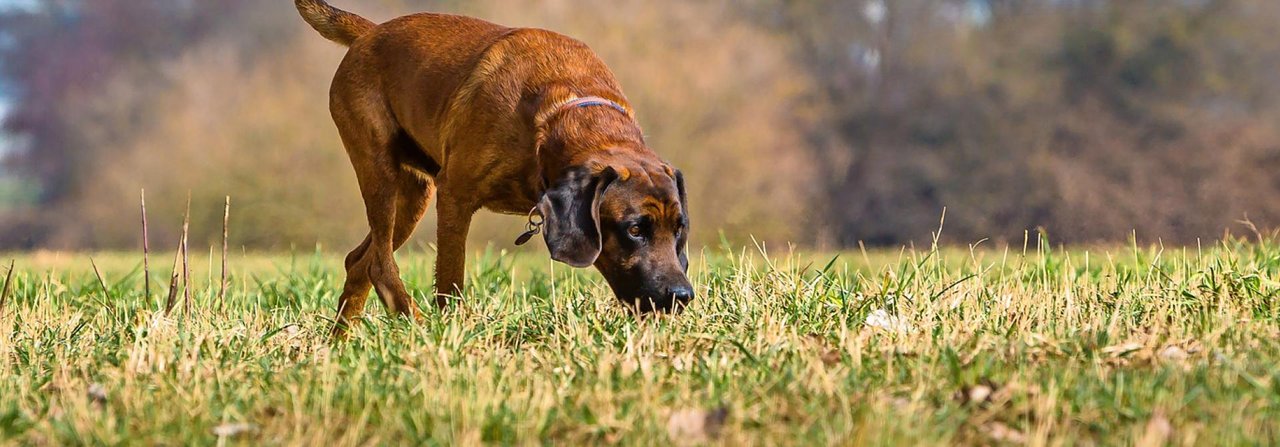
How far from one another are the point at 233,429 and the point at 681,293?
202cm

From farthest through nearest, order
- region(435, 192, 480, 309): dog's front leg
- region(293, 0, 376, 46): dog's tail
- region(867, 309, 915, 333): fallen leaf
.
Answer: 1. region(293, 0, 376, 46): dog's tail
2. region(435, 192, 480, 309): dog's front leg
3. region(867, 309, 915, 333): fallen leaf

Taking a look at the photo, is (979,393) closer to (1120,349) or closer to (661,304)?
(1120,349)

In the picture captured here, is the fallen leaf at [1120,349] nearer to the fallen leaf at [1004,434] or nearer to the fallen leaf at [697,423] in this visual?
the fallen leaf at [1004,434]

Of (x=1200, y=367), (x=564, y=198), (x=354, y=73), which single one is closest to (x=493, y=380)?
(x=564, y=198)

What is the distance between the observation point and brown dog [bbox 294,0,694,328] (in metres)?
5.09

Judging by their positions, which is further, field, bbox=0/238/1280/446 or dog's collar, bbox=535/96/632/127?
dog's collar, bbox=535/96/632/127

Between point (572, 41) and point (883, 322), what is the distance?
2.28 m

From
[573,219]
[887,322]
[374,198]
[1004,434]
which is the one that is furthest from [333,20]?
[1004,434]

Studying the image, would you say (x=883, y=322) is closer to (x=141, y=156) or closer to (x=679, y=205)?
(x=679, y=205)

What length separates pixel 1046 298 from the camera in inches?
208

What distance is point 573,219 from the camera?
16.6ft

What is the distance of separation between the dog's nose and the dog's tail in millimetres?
2767

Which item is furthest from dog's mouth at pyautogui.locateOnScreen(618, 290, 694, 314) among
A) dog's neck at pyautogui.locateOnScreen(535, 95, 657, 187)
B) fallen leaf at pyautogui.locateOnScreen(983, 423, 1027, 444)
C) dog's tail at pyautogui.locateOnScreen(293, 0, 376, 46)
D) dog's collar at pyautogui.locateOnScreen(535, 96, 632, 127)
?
dog's tail at pyautogui.locateOnScreen(293, 0, 376, 46)

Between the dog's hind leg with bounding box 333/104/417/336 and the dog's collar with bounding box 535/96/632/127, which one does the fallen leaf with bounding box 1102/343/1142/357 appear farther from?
the dog's hind leg with bounding box 333/104/417/336
